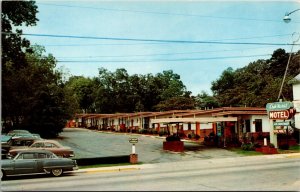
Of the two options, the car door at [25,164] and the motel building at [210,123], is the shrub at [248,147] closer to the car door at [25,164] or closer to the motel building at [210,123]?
the motel building at [210,123]

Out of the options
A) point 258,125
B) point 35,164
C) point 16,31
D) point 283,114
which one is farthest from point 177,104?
point 35,164

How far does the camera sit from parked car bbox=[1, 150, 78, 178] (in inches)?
731

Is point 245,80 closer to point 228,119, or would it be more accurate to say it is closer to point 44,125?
point 228,119

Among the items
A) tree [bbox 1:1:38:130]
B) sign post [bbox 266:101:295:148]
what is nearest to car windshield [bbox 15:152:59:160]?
tree [bbox 1:1:38:130]

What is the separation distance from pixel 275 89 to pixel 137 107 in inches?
1169

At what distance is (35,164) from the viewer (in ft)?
63.1

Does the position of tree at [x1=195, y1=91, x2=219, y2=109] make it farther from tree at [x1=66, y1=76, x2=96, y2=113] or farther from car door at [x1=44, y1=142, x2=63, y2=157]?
car door at [x1=44, y1=142, x2=63, y2=157]

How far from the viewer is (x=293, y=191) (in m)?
12.9

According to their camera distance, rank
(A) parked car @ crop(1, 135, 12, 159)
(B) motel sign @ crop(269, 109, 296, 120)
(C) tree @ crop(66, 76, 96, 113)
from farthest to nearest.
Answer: (C) tree @ crop(66, 76, 96, 113)
(B) motel sign @ crop(269, 109, 296, 120)
(A) parked car @ crop(1, 135, 12, 159)

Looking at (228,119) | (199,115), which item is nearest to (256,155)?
(228,119)

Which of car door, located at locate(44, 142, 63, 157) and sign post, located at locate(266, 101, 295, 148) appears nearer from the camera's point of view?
car door, located at locate(44, 142, 63, 157)

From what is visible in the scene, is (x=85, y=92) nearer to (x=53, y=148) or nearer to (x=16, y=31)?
(x=16, y=31)

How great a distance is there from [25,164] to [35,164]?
49cm

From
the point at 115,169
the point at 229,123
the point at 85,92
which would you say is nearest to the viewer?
the point at 115,169
